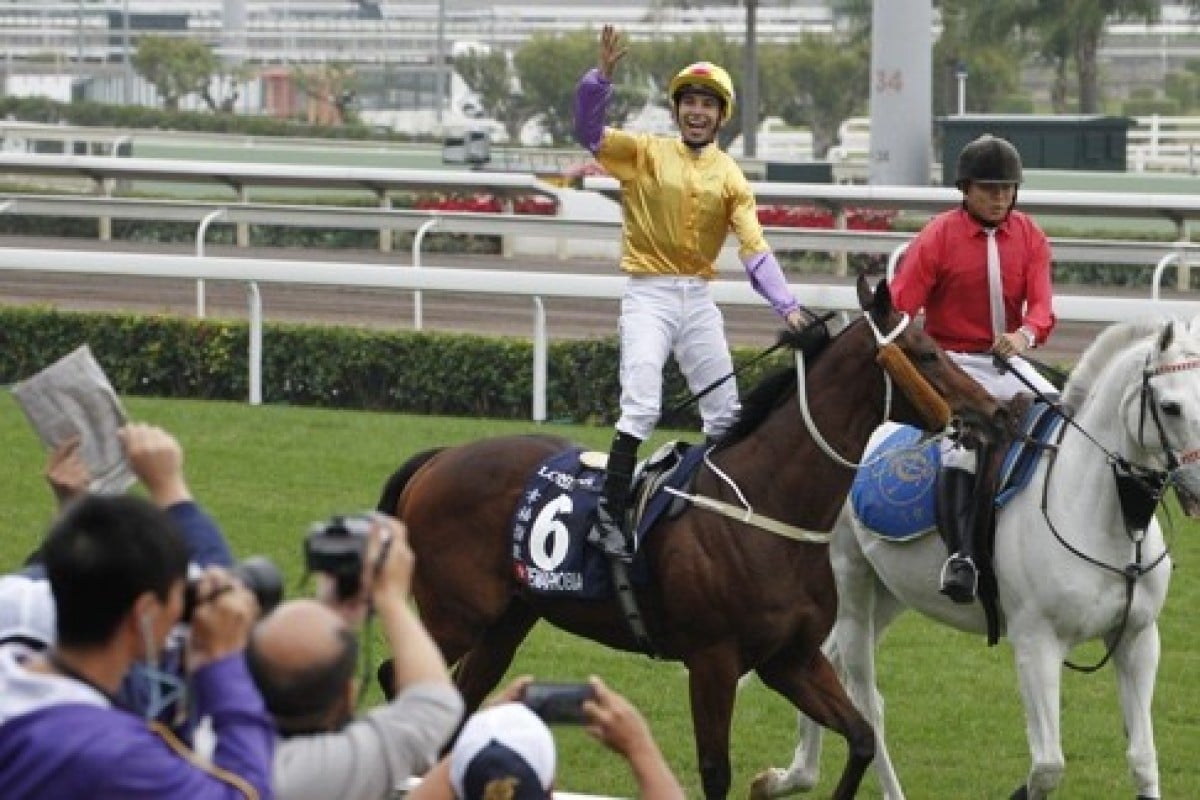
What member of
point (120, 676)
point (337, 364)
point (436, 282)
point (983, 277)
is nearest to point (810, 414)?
point (983, 277)

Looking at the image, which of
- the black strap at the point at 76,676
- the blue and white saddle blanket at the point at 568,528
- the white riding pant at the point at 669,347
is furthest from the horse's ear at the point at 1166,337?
the black strap at the point at 76,676

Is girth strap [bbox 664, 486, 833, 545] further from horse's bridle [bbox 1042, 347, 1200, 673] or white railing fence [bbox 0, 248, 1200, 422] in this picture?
white railing fence [bbox 0, 248, 1200, 422]

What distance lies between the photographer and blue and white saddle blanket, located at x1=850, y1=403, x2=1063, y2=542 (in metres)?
7.30

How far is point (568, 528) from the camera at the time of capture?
7066mm

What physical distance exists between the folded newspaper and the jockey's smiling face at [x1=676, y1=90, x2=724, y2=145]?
3.57 m

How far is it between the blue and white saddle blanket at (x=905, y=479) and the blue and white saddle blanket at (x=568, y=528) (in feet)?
2.10

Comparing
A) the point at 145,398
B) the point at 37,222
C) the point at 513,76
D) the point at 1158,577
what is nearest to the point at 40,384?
the point at 1158,577

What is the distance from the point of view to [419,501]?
7.39 metres

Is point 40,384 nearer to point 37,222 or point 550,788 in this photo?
point 550,788

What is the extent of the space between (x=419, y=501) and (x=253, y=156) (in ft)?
85.5

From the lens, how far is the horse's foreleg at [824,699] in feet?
22.2

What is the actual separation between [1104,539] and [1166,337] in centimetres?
53

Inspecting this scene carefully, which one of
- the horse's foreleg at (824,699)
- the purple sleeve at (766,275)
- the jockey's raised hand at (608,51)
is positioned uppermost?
the jockey's raised hand at (608,51)

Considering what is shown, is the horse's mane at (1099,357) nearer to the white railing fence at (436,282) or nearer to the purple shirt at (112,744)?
the purple shirt at (112,744)
